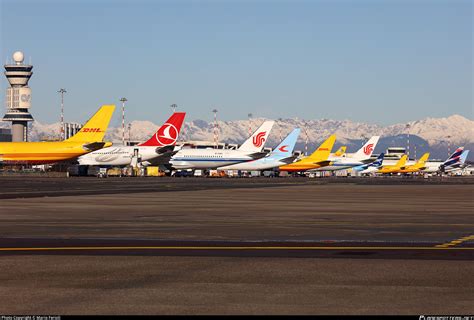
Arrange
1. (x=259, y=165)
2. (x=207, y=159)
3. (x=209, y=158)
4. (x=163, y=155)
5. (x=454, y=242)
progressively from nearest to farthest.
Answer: (x=454, y=242) < (x=163, y=155) < (x=207, y=159) < (x=209, y=158) < (x=259, y=165)

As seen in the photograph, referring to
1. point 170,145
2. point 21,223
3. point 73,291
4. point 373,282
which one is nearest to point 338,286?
point 373,282

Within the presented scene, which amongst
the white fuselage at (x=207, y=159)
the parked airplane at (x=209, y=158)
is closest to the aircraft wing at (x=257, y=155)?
the parked airplane at (x=209, y=158)

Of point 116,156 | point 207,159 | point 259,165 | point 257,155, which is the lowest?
point 259,165

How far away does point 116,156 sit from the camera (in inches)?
6019

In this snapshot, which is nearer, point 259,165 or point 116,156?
point 116,156

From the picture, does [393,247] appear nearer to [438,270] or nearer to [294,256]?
[294,256]

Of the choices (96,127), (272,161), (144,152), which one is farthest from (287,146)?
(96,127)

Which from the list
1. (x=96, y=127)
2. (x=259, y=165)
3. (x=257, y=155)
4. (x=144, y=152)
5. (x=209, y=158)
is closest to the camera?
(x=96, y=127)

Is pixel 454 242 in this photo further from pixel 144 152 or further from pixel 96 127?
pixel 144 152

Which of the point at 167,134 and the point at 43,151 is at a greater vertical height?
the point at 167,134

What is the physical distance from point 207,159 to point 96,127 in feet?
95.4

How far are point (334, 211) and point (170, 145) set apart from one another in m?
115

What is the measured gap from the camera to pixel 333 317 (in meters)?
12.6

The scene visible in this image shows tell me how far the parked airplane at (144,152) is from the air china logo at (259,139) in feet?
65.5
